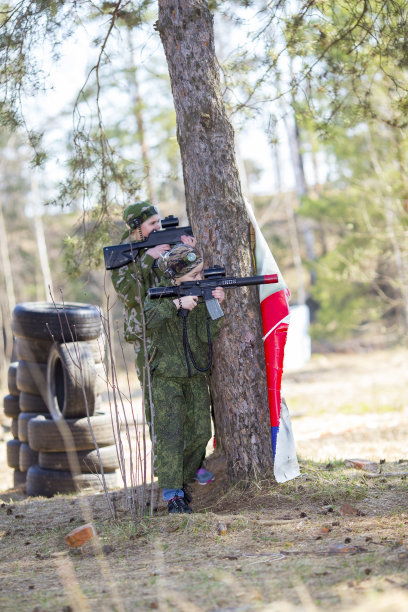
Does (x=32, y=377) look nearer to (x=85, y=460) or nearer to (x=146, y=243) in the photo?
(x=85, y=460)

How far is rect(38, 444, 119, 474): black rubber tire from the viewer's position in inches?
258

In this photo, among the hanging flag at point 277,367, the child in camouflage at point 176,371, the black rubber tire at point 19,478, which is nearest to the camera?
the child in camouflage at point 176,371

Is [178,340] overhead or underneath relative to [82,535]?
overhead

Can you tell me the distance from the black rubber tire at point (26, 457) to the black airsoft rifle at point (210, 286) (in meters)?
3.32

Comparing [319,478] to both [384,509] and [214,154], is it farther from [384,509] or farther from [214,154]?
[214,154]

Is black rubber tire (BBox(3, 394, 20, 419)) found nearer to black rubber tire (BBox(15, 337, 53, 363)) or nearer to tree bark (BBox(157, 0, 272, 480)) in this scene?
black rubber tire (BBox(15, 337, 53, 363))

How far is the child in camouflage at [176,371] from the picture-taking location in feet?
15.4

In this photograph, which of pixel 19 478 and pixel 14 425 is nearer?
pixel 19 478

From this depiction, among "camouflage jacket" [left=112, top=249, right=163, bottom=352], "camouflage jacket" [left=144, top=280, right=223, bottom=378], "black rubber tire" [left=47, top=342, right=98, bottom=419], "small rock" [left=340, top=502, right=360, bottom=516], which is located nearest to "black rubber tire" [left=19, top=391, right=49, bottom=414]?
"black rubber tire" [left=47, top=342, right=98, bottom=419]

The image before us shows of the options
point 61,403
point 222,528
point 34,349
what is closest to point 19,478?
point 61,403

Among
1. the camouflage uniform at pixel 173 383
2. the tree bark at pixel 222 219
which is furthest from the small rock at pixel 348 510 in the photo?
the camouflage uniform at pixel 173 383

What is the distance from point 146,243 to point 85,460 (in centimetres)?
245

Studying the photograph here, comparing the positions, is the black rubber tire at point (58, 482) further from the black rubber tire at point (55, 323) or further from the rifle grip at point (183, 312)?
the rifle grip at point (183, 312)

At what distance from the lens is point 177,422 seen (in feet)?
15.9
